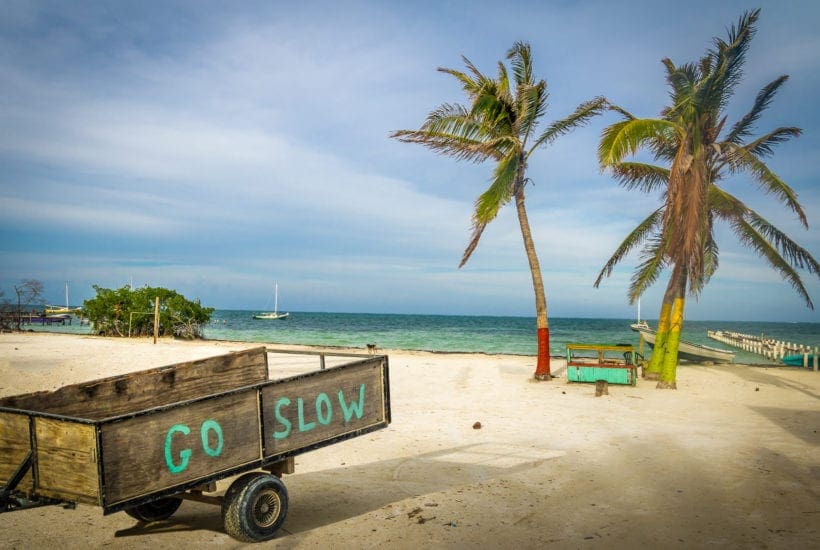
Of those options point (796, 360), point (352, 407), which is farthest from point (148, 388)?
point (796, 360)

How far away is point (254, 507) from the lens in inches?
184

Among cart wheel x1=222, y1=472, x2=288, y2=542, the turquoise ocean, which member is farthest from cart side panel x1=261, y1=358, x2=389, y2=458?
the turquoise ocean

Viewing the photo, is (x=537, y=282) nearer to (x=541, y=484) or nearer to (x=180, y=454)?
(x=541, y=484)

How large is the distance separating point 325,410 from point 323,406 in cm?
4

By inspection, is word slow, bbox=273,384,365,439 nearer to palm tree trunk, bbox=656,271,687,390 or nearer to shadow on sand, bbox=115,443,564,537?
shadow on sand, bbox=115,443,564,537

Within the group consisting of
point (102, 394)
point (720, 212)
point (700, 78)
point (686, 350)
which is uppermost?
point (700, 78)

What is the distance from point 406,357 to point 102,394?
1797cm

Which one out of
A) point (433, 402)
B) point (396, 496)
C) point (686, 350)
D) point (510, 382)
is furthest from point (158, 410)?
point (686, 350)

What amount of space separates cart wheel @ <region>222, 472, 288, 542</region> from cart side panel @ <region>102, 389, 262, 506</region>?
304 mm

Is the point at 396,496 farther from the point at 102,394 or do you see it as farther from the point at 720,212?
the point at 720,212

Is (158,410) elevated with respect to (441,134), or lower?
lower

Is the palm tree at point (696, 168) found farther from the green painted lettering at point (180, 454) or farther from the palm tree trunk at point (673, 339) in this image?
the green painted lettering at point (180, 454)

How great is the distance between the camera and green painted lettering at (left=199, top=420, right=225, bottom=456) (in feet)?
13.8

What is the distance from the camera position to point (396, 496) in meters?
5.98
